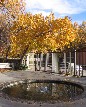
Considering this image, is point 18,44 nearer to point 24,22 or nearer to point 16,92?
point 24,22

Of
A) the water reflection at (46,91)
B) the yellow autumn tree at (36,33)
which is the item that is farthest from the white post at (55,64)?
the water reflection at (46,91)

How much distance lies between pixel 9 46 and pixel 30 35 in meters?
2.10

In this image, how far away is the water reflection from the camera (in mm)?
8734

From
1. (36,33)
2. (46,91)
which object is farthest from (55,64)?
(46,91)

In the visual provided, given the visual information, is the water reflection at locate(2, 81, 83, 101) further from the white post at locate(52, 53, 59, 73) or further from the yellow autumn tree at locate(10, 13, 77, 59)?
the yellow autumn tree at locate(10, 13, 77, 59)

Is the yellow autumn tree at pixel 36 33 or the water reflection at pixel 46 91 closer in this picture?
the water reflection at pixel 46 91

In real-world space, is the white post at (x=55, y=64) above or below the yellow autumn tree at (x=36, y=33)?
below

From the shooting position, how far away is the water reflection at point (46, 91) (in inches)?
344

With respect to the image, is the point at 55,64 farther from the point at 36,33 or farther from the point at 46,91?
the point at 46,91

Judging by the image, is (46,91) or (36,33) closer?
(46,91)

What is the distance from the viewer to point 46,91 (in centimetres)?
1015

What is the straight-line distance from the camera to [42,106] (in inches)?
283

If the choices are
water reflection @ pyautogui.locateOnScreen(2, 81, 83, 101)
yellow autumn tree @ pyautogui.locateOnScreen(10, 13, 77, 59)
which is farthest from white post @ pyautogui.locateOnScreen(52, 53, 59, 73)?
water reflection @ pyautogui.locateOnScreen(2, 81, 83, 101)

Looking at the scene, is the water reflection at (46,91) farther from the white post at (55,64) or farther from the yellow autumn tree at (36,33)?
the yellow autumn tree at (36,33)
